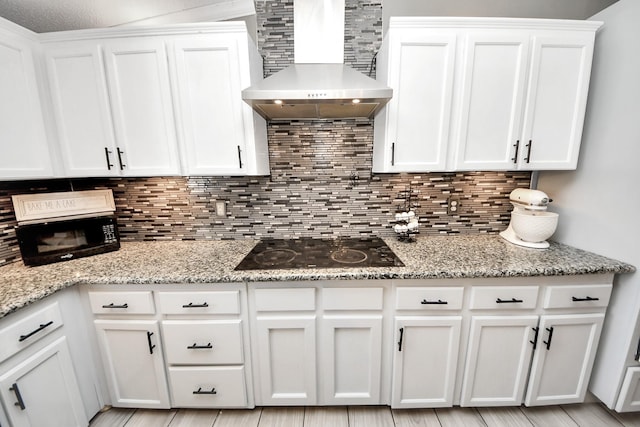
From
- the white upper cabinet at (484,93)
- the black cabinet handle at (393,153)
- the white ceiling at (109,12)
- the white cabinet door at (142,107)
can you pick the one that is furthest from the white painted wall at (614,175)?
the white cabinet door at (142,107)

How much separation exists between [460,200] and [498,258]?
0.57 m

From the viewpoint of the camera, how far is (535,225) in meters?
1.52

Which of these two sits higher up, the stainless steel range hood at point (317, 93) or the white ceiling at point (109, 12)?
the white ceiling at point (109, 12)

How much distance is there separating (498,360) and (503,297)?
404mm

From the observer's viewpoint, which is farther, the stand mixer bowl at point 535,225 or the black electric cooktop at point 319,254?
the stand mixer bowl at point 535,225

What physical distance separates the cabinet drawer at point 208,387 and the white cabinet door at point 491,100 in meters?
1.92

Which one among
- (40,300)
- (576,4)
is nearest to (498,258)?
(576,4)

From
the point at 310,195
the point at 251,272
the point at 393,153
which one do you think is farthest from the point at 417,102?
the point at 251,272

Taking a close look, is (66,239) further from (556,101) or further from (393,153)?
(556,101)

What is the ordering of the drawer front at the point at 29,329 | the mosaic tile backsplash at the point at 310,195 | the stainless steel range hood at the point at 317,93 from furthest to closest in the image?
the mosaic tile backsplash at the point at 310,195
the stainless steel range hood at the point at 317,93
the drawer front at the point at 29,329

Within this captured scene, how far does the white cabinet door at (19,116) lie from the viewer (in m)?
1.29

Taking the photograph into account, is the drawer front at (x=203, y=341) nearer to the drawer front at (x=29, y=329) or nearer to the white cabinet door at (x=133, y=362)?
the white cabinet door at (x=133, y=362)

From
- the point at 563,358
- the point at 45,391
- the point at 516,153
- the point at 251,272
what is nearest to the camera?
the point at 45,391

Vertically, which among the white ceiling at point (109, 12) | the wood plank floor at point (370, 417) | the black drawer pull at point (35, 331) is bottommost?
the wood plank floor at point (370, 417)
